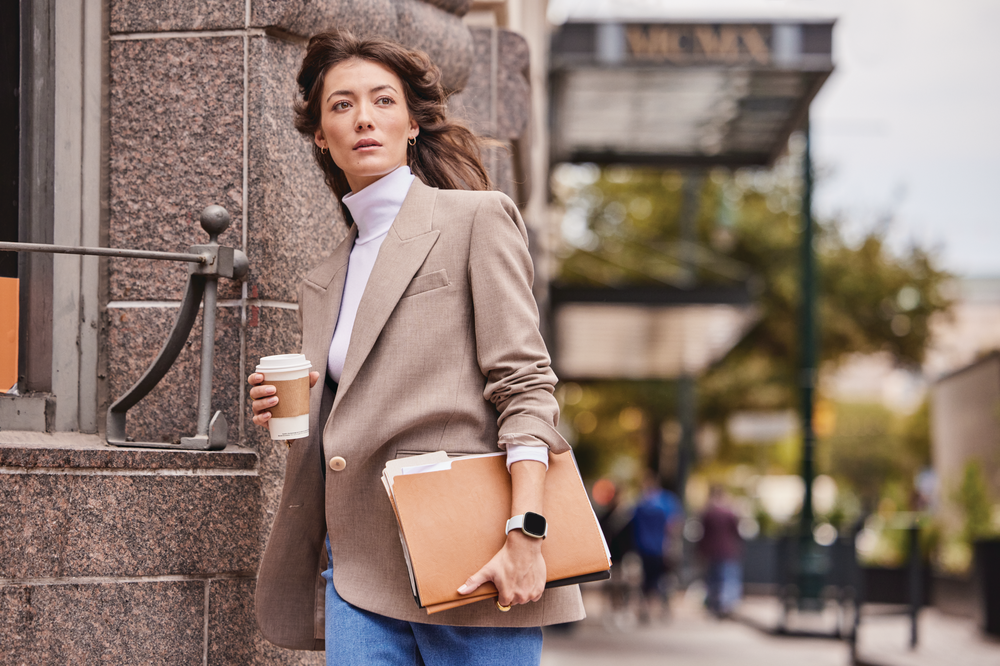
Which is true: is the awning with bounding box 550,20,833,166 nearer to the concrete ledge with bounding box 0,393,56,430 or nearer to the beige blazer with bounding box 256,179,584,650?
the concrete ledge with bounding box 0,393,56,430

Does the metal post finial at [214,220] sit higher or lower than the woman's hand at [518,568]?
higher

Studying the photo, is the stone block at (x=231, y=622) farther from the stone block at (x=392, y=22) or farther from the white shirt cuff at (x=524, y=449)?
the stone block at (x=392, y=22)

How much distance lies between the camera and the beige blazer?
222cm

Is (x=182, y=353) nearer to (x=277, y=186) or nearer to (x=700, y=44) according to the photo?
(x=277, y=186)

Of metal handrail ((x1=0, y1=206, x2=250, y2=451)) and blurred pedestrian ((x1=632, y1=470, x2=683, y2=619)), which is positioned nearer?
metal handrail ((x1=0, y1=206, x2=250, y2=451))

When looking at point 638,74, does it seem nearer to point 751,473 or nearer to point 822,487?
point 751,473

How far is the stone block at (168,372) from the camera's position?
11.6 feet

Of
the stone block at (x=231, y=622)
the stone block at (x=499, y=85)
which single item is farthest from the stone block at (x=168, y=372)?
the stone block at (x=499, y=85)

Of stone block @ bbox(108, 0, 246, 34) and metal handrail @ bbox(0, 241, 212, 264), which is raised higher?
stone block @ bbox(108, 0, 246, 34)

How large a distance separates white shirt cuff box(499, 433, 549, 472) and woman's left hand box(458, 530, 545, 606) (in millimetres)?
148

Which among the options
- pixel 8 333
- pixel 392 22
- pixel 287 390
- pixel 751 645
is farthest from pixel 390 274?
pixel 751 645

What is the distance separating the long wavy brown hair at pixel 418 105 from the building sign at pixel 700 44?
8717 millimetres

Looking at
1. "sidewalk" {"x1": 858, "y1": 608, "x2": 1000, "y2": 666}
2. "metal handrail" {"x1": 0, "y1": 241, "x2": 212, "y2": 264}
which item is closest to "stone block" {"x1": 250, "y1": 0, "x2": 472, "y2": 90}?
"metal handrail" {"x1": 0, "y1": 241, "x2": 212, "y2": 264}

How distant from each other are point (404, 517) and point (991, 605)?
1112 centimetres
